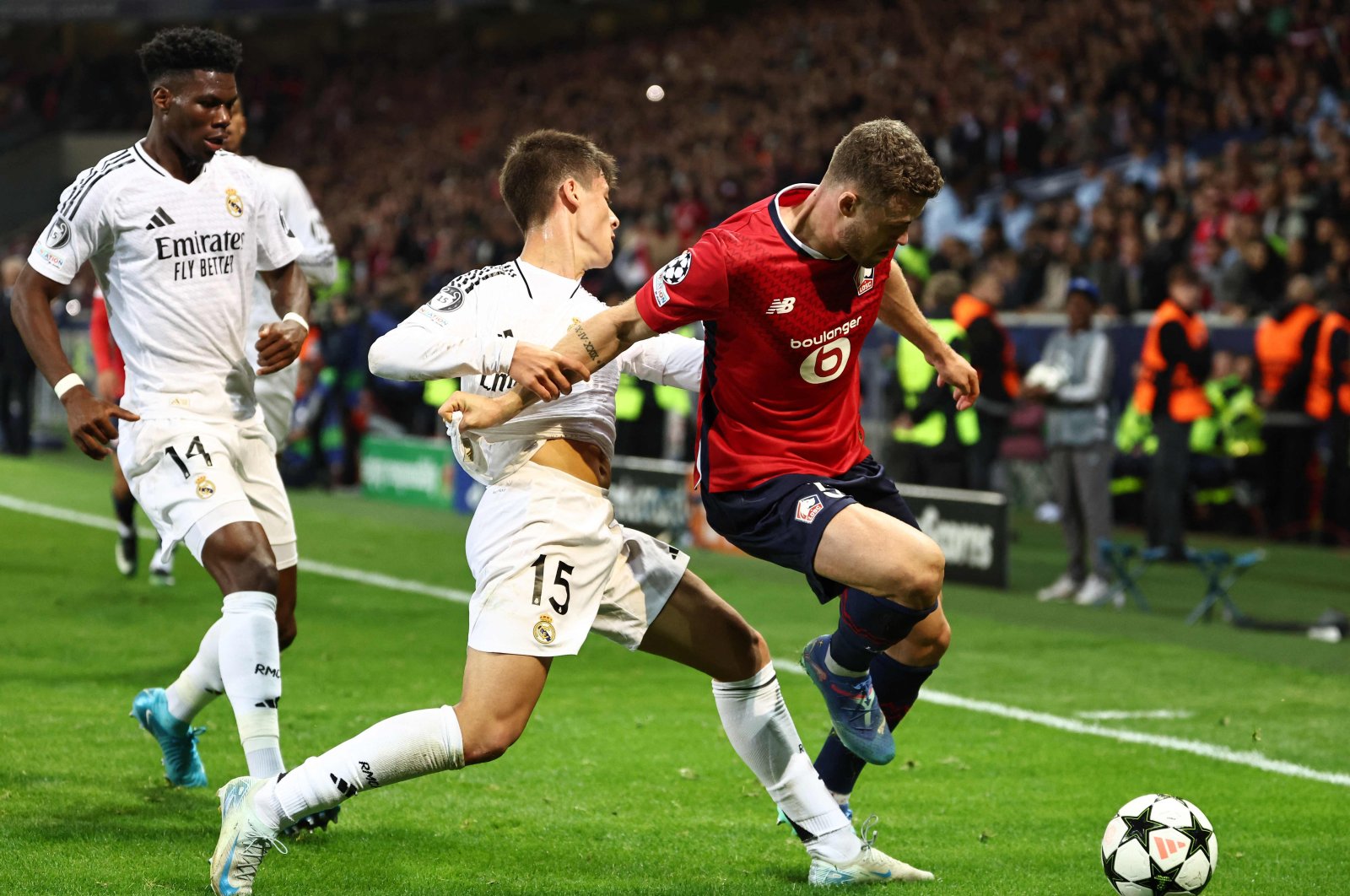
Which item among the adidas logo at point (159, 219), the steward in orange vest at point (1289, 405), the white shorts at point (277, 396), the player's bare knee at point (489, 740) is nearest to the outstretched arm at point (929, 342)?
the player's bare knee at point (489, 740)

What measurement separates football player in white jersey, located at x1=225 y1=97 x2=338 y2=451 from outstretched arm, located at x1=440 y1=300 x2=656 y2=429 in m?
2.66

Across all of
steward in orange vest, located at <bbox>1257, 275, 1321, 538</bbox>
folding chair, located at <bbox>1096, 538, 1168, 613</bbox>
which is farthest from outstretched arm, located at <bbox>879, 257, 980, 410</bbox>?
steward in orange vest, located at <bbox>1257, 275, 1321, 538</bbox>

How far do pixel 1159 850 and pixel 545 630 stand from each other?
174 cm

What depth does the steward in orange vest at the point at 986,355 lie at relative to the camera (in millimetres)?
12375

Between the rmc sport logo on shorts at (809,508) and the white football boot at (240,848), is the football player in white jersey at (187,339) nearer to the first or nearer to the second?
the white football boot at (240,848)

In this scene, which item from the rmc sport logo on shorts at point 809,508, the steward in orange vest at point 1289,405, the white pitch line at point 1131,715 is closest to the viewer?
the rmc sport logo on shorts at point 809,508

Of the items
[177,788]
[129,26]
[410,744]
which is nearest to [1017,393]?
[177,788]

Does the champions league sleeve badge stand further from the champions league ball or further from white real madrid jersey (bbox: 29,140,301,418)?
the champions league ball

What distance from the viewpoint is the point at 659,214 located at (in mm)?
21344

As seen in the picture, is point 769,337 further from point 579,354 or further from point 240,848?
point 240,848

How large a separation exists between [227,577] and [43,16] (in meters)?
31.2

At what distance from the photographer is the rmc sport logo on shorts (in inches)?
178

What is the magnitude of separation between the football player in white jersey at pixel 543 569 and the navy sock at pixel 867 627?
0.80 ft

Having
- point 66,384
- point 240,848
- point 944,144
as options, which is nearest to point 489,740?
point 240,848
